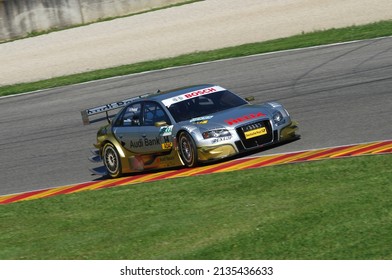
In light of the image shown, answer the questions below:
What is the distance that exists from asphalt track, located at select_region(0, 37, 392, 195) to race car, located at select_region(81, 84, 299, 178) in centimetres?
46

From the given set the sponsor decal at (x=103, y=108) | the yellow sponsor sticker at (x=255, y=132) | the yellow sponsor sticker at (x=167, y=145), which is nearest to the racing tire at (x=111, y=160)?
the sponsor decal at (x=103, y=108)

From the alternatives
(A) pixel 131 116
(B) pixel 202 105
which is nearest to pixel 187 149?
(B) pixel 202 105

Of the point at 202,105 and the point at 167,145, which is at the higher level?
the point at 202,105

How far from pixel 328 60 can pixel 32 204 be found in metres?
9.72

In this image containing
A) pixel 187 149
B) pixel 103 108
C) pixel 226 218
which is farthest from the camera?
pixel 103 108

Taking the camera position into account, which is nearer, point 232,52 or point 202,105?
point 202,105

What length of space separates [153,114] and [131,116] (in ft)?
1.77

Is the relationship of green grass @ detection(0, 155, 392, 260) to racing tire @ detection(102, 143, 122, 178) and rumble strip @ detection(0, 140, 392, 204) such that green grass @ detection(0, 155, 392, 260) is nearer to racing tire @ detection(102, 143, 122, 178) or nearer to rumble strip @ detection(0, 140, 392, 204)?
rumble strip @ detection(0, 140, 392, 204)

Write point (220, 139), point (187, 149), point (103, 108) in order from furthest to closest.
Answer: point (103, 108)
point (187, 149)
point (220, 139)

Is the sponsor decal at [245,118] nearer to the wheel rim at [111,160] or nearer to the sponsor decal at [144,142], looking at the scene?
the sponsor decal at [144,142]

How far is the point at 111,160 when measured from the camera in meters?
15.5

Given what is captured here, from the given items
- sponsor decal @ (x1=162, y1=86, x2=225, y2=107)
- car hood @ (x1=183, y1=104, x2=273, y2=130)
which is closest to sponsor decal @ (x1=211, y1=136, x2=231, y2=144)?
car hood @ (x1=183, y1=104, x2=273, y2=130)

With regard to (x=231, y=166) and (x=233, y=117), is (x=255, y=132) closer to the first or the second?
(x=233, y=117)

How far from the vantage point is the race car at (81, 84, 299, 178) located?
45.9 ft
